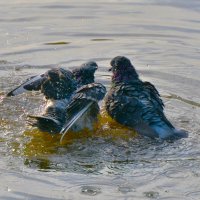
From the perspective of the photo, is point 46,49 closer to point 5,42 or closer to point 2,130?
point 5,42

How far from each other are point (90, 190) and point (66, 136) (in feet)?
5.46

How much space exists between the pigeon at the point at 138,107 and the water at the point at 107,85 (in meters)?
0.15

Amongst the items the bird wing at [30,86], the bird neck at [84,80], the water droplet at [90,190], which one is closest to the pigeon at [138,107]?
→ the bird neck at [84,80]

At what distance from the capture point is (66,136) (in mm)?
8445

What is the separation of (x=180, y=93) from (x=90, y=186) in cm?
328

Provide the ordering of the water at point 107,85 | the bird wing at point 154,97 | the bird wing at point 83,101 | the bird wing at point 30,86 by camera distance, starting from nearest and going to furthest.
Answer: the water at point 107,85, the bird wing at point 83,101, the bird wing at point 154,97, the bird wing at point 30,86

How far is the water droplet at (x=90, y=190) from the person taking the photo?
22.3 ft

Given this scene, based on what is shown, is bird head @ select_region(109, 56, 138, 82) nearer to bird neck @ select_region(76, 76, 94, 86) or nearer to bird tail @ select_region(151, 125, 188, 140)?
bird neck @ select_region(76, 76, 94, 86)

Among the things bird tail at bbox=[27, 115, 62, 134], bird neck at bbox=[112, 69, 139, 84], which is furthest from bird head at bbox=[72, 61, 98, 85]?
bird tail at bbox=[27, 115, 62, 134]

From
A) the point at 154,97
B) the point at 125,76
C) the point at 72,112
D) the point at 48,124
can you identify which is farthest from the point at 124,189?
the point at 125,76

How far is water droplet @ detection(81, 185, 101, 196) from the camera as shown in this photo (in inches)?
268

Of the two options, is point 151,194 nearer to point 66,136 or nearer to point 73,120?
point 73,120

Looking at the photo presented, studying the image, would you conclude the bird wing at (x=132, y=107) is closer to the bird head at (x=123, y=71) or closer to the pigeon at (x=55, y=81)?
the bird head at (x=123, y=71)

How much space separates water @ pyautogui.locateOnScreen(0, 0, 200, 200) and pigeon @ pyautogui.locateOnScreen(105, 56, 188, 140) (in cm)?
15
